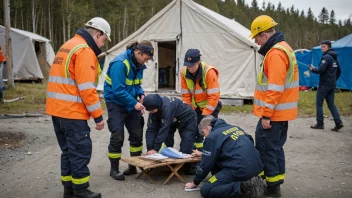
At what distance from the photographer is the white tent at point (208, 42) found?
471 inches

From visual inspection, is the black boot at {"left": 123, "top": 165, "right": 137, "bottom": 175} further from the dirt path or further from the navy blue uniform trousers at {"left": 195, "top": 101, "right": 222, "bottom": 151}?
the navy blue uniform trousers at {"left": 195, "top": 101, "right": 222, "bottom": 151}

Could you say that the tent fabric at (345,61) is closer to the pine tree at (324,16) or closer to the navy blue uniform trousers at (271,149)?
the navy blue uniform trousers at (271,149)

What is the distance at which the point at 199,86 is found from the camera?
222 inches

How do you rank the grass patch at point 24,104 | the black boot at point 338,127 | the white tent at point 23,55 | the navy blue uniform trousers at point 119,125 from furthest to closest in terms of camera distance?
1. the white tent at point 23,55
2. the grass patch at point 24,104
3. the black boot at point 338,127
4. the navy blue uniform trousers at point 119,125

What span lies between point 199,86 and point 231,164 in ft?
6.14

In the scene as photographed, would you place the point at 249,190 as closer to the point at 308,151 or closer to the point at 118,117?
the point at 118,117

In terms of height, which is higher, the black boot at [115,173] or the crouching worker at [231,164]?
the crouching worker at [231,164]

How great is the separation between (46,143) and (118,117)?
2.75 meters

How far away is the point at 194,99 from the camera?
5.80 m

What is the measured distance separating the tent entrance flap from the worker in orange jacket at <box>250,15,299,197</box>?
1305cm

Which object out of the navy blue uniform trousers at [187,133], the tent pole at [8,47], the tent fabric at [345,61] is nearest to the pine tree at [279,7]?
the tent fabric at [345,61]

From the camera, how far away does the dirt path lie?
14.6 feet

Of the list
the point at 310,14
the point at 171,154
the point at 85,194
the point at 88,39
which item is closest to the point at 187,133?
the point at 171,154

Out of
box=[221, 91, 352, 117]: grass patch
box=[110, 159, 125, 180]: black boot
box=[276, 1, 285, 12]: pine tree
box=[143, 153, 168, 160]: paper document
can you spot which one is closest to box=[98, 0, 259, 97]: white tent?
box=[221, 91, 352, 117]: grass patch
